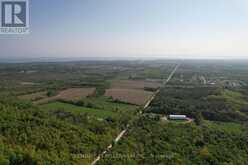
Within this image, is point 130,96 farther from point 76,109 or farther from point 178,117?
point 178,117

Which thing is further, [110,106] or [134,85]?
[134,85]

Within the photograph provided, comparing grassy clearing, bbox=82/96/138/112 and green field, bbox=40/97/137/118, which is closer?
green field, bbox=40/97/137/118

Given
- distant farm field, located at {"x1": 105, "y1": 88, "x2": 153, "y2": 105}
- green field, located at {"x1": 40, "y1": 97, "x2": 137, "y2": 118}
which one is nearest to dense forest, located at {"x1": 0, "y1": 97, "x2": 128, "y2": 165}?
green field, located at {"x1": 40, "y1": 97, "x2": 137, "y2": 118}

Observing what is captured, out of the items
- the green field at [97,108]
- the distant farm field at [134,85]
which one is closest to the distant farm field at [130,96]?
the green field at [97,108]

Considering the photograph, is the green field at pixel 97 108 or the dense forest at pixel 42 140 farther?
the green field at pixel 97 108

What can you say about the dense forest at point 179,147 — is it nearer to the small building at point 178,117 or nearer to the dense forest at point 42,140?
the dense forest at point 42,140

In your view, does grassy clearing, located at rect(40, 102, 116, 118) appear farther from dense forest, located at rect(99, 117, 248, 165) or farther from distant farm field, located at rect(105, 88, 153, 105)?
distant farm field, located at rect(105, 88, 153, 105)

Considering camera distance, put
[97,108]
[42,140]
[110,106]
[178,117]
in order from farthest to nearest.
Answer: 1. [110,106]
2. [97,108]
3. [178,117]
4. [42,140]

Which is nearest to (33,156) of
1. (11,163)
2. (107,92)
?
(11,163)

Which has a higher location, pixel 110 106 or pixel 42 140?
pixel 42 140

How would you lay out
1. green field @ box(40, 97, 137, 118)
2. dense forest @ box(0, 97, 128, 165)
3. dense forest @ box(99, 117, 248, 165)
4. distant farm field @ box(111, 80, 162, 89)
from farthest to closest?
distant farm field @ box(111, 80, 162, 89) < green field @ box(40, 97, 137, 118) < dense forest @ box(99, 117, 248, 165) < dense forest @ box(0, 97, 128, 165)

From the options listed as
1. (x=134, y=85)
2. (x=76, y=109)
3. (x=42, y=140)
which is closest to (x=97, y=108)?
(x=76, y=109)
